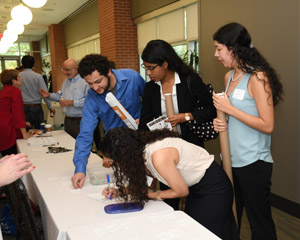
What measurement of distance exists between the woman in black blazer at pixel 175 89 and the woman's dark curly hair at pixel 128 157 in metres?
0.49

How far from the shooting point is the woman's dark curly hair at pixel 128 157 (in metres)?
1.44

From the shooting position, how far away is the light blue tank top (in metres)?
1.61

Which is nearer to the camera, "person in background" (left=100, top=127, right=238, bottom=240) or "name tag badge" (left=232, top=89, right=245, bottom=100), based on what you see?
"person in background" (left=100, top=127, right=238, bottom=240)

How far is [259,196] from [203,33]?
2.79 metres

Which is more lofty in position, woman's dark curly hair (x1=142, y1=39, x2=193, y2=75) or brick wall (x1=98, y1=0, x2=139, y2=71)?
brick wall (x1=98, y1=0, x2=139, y2=71)

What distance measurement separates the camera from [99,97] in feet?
7.18

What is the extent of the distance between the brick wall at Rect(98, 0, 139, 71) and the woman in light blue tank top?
5172 mm

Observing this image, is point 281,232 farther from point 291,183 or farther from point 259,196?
point 259,196

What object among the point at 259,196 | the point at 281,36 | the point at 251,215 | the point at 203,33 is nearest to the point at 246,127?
the point at 259,196

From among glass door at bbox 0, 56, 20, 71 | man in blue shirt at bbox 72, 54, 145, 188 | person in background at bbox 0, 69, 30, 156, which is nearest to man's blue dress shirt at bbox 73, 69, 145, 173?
man in blue shirt at bbox 72, 54, 145, 188

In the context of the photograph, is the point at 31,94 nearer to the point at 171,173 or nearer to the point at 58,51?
the point at 171,173

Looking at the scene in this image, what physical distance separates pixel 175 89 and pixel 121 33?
16.3ft

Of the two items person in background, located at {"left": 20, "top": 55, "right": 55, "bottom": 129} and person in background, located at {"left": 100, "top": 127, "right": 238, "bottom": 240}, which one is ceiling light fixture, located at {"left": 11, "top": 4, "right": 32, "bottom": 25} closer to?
person in background, located at {"left": 20, "top": 55, "right": 55, "bottom": 129}

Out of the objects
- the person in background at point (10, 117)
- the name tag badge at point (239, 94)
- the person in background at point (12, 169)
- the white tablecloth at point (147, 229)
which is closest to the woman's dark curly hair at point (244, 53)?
the name tag badge at point (239, 94)
